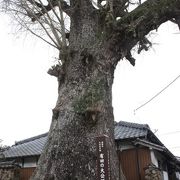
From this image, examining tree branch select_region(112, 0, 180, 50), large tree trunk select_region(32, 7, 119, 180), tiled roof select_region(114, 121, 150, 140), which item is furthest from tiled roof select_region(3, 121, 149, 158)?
large tree trunk select_region(32, 7, 119, 180)

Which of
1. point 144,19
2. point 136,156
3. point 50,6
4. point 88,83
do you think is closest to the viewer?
point 88,83

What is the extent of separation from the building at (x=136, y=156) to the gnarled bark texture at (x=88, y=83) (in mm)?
5836

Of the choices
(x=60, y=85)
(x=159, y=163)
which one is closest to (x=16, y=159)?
(x=159, y=163)

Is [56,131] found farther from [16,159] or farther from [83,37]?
[16,159]

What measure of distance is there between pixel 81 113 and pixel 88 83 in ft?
2.56

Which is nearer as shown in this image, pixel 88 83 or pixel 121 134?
pixel 88 83

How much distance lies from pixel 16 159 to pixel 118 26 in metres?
11.4

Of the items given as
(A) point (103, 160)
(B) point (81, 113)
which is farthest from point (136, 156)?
(A) point (103, 160)

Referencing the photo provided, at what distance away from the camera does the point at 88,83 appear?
6.32 m

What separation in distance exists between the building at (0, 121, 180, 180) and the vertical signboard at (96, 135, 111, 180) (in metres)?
7.50

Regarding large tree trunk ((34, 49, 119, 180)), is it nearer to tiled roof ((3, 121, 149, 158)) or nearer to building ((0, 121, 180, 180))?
building ((0, 121, 180, 180))

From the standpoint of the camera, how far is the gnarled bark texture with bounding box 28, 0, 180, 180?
537 cm

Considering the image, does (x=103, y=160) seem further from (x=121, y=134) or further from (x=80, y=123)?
(x=121, y=134)

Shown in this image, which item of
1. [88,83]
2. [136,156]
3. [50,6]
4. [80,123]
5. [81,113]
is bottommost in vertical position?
[80,123]
